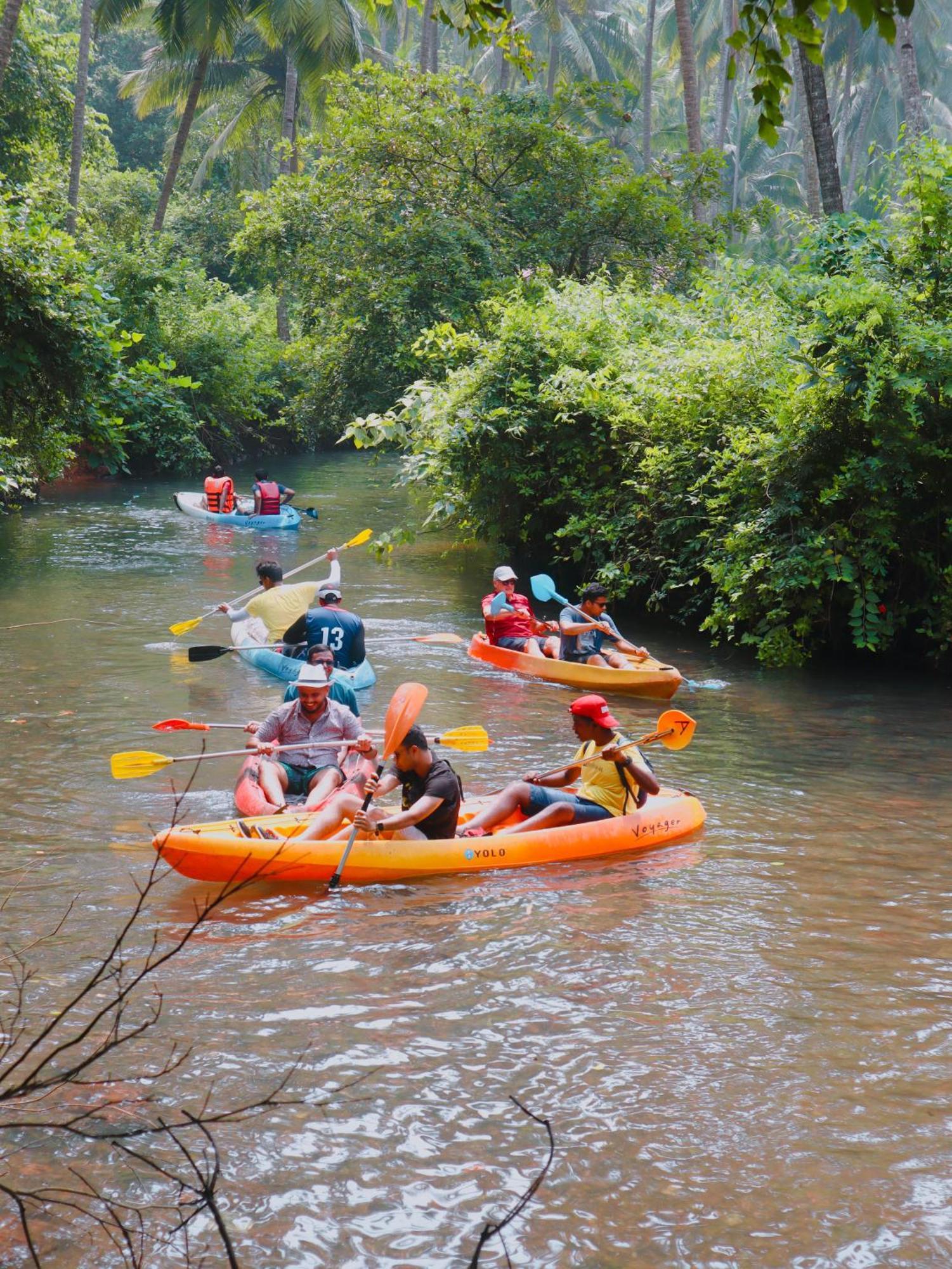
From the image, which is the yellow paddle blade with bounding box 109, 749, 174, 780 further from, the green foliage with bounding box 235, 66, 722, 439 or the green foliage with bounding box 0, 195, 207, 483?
the green foliage with bounding box 235, 66, 722, 439

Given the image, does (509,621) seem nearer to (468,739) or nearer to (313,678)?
(468,739)

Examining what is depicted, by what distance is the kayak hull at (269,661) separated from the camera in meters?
11.0

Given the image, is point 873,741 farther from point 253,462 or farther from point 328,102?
point 253,462

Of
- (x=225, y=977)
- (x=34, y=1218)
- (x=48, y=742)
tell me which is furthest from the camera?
(x=48, y=742)

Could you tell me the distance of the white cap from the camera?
304 inches

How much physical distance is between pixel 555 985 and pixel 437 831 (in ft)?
5.40

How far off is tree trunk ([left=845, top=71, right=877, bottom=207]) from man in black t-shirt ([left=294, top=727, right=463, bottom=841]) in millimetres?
44285

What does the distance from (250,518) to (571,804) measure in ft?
48.8

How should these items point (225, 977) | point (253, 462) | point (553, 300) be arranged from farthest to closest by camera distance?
point (253, 462)
point (553, 300)
point (225, 977)

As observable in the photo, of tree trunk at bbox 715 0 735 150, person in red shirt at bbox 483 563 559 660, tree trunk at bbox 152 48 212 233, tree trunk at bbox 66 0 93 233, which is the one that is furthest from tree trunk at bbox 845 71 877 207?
person in red shirt at bbox 483 563 559 660

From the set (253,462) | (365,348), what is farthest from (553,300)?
(253,462)

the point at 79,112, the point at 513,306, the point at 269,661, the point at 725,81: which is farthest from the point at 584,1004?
the point at 725,81

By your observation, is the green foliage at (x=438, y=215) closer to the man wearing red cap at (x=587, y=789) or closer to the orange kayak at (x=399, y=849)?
the man wearing red cap at (x=587, y=789)

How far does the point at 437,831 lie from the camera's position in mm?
6988
